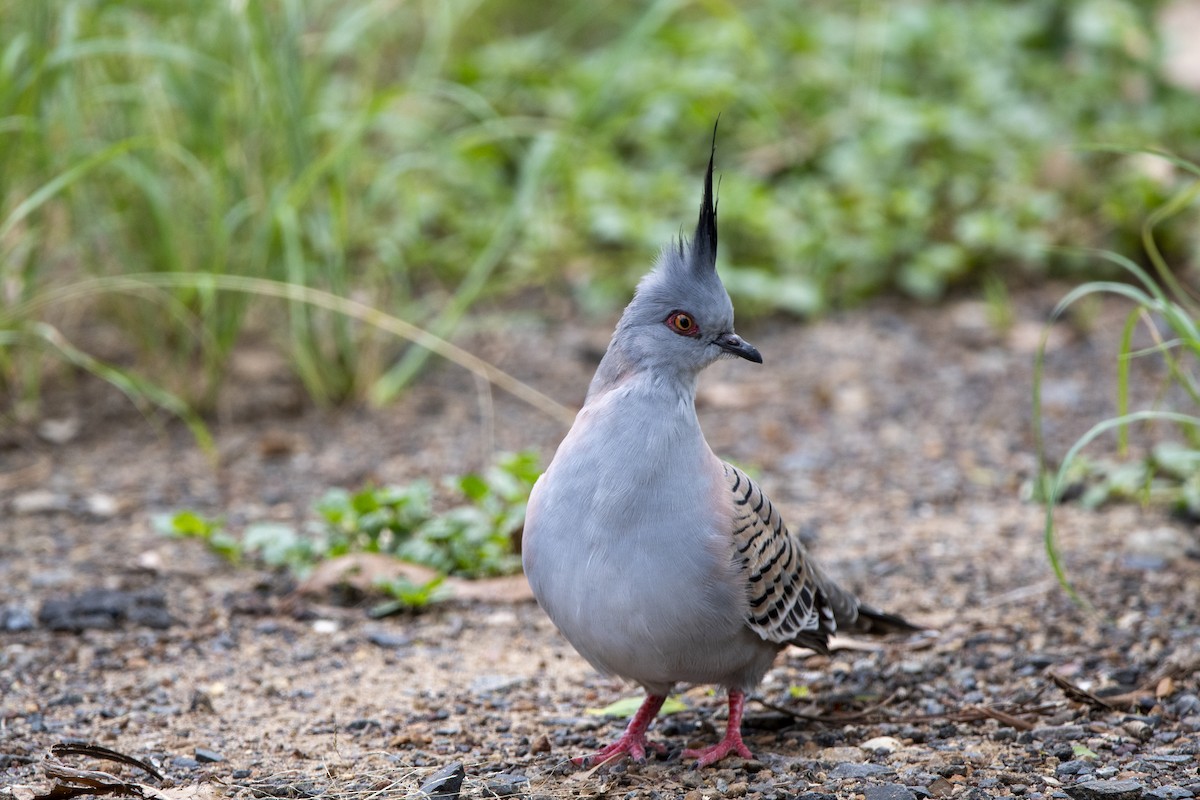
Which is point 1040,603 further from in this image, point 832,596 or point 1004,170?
point 1004,170

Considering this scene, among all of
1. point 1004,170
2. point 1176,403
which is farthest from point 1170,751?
point 1004,170

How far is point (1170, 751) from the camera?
→ 3.08 m

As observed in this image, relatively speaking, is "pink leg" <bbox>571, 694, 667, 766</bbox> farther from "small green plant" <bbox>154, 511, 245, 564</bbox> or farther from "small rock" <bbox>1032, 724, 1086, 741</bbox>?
"small green plant" <bbox>154, 511, 245, 564</bbox>

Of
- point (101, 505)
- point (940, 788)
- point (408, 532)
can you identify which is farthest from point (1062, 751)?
point (101, 505)

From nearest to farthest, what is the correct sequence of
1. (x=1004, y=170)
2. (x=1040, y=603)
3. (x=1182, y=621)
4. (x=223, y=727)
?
(x=223, y=727)
(x=1182, y=621)
(x=1040, y=603)
(x=1004, y=170)

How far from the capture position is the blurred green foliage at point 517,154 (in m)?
5.25

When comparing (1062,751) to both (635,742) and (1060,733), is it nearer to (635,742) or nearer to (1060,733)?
(1060,733)

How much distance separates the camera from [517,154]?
7.79 meters

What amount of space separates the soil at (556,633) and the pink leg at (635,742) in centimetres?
5

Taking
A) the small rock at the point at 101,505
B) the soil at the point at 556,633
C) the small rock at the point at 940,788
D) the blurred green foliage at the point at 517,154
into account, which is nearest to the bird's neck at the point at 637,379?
the soil at the point at 556,633

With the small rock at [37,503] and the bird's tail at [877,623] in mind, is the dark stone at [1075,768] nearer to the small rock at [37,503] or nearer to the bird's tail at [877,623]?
the bird's tail at [877,623]

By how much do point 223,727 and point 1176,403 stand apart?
4.22m

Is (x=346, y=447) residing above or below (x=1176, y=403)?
below

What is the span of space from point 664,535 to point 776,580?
0.40 m
